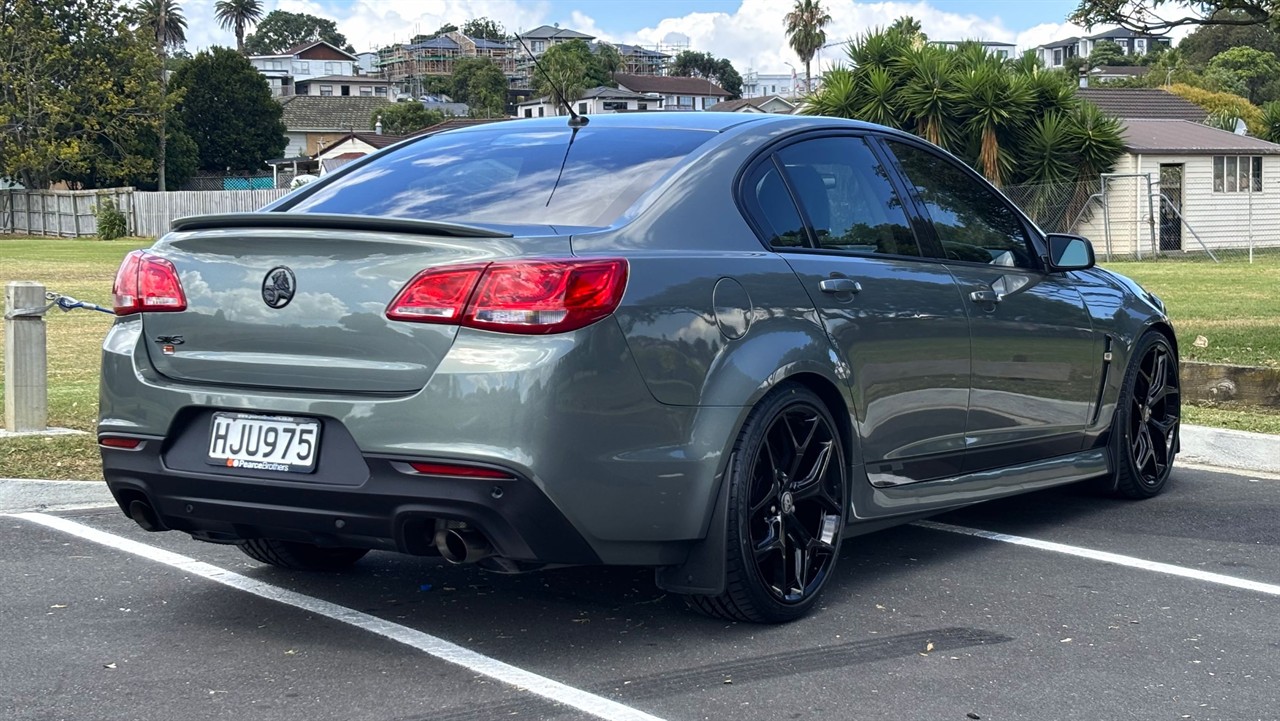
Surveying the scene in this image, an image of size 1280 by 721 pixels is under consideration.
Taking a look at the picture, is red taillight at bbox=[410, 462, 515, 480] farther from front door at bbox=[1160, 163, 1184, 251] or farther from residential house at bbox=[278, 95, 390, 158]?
residential house at bbox=[278, 95, 390, 158]

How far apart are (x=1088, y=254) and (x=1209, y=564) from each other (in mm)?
1385

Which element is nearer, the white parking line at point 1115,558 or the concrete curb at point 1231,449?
the white parking line at point 1115,558

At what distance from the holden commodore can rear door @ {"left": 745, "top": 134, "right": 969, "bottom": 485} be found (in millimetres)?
13

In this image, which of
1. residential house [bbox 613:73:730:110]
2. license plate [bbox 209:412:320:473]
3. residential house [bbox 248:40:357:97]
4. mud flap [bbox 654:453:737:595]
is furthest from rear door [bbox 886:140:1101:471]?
residential house [bbox 248:40:357:97]

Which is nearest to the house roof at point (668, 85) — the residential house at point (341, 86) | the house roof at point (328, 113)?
the residential house at point (341, 86)

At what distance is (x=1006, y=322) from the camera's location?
588 centimetres

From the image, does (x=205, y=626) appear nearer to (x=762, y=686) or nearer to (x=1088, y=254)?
(x=762, y=686)

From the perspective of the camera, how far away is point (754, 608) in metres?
4.65

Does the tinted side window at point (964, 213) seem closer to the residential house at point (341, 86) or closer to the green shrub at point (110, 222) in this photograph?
the green shrub at point (110, 222)

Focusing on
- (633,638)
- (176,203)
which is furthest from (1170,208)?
(633,638)

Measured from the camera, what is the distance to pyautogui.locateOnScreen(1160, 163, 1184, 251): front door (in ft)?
116

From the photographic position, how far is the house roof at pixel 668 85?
13825 centimetres

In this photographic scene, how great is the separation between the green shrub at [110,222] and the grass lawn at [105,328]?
1452 cm

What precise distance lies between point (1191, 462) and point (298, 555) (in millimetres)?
4887
